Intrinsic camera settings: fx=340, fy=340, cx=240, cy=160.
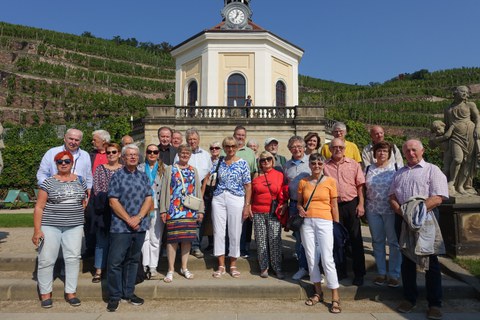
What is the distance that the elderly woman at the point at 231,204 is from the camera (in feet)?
15.9

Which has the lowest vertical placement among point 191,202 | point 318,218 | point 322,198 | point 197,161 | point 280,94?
point 318,218

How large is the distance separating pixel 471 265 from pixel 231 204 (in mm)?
3693

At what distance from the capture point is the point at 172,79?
6134cm

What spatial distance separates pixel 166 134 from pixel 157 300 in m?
2.50

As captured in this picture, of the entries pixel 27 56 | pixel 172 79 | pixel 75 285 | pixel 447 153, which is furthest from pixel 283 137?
pixel 27 56

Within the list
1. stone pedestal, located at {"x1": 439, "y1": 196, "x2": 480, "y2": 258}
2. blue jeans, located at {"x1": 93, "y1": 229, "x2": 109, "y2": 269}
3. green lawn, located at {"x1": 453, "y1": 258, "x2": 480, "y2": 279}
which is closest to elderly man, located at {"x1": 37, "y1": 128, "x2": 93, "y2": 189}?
blue jeans, located at {"x1": 93, "y1": 229, "x2": 109, "y2": 269}

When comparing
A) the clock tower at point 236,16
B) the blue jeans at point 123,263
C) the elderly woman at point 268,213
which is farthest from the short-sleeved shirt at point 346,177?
the clock tower at point 236,16

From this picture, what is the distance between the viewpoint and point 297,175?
4953 mm

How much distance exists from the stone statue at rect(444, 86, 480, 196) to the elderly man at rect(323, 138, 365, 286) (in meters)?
2.28

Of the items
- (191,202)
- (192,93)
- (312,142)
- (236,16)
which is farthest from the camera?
(236,16)

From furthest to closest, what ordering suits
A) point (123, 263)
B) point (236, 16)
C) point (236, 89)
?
point (236, 16) < point (236, 89) < point (123, 263)

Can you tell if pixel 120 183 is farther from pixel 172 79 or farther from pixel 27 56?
pixel 27 56

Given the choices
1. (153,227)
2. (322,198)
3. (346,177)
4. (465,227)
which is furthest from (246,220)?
(465,227)

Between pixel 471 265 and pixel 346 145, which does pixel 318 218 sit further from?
pixel 471 265
